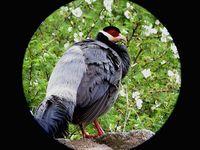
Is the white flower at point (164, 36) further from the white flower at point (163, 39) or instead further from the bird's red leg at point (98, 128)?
the bird's red leg at point (98, 128)

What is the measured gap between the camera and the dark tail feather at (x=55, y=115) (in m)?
6.80

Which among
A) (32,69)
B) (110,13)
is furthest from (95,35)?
(32,69)

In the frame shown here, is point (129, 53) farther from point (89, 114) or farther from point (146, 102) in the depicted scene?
point (89, 114)

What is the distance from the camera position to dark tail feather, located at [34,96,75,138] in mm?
6805

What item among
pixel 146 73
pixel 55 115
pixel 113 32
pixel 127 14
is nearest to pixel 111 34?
pixel 113 32

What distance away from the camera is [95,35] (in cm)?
863

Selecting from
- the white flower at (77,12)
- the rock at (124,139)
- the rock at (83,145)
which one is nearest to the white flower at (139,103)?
the rock at (124,139)

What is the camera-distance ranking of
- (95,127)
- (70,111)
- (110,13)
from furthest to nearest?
(110,13) < (95,127) < (70,111)

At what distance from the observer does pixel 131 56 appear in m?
8.78

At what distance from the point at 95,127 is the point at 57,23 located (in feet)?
4.57

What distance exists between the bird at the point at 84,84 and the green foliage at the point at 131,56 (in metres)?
0.52

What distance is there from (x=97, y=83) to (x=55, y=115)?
2.44 ft

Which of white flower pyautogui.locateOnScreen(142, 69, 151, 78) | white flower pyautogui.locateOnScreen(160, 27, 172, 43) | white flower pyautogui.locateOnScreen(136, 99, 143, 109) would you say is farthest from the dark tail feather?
white flower pyautogui.locateOnScreen(160, 27, 172, 43)

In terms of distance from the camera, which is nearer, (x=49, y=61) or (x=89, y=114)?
(x=89, y=114)
